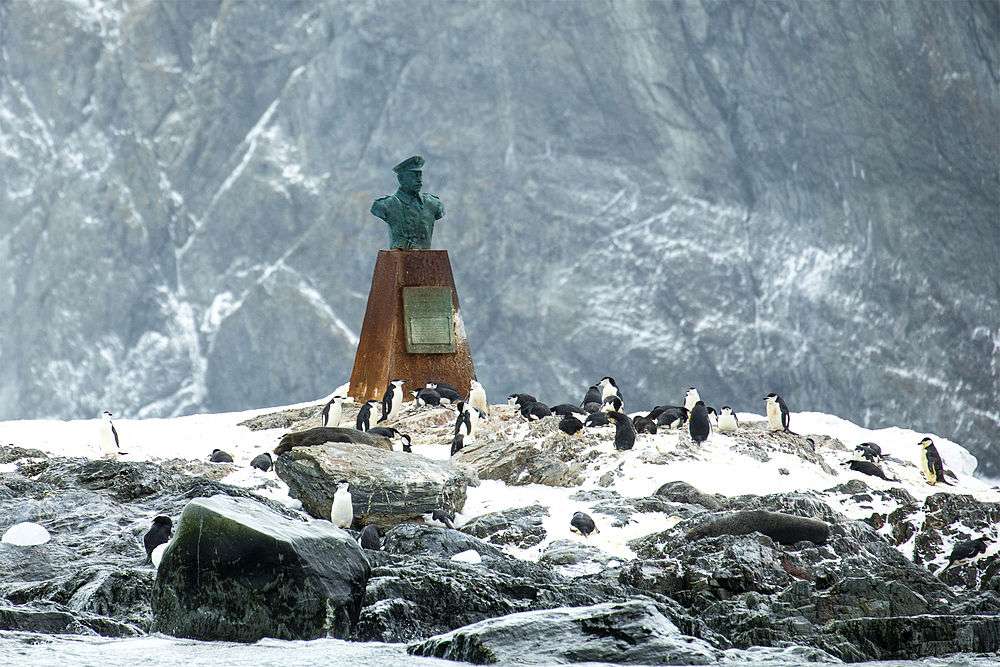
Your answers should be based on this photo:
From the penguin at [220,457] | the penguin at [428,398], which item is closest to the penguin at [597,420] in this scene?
the penguin at [428,398]

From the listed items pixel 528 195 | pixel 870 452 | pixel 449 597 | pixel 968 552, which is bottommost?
pixel 968 552

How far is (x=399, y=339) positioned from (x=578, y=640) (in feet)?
35.3

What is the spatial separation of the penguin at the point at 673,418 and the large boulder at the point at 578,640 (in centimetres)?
841

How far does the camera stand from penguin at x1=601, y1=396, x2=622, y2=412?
1788 cm

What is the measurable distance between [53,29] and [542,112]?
85.2ft

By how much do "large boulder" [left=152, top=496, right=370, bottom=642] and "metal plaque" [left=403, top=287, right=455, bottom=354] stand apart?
9.80 metres

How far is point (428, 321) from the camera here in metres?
18.1

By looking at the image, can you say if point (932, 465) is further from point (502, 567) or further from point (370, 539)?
point (502, 567)

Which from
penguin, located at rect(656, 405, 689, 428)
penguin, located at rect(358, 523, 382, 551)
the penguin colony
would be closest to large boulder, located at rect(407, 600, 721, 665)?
penguin, located at rect(358, 523, 382, 551)

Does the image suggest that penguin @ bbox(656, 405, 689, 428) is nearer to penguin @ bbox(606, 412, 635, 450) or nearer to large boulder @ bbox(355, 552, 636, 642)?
penguin @ bbox(606, 412, 635, 450)

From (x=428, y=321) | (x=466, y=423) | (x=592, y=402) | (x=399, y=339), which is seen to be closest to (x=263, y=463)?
(x=466, y=423)

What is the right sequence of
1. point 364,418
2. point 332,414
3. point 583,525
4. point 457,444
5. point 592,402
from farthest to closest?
point 592,402 → point 332,414 → point 364,418 → point 457,444 → point 583,525

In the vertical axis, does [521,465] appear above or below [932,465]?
above

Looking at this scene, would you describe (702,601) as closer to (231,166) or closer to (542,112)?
(542,112)
